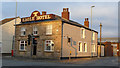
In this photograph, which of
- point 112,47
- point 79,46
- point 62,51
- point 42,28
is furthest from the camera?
point 112,47

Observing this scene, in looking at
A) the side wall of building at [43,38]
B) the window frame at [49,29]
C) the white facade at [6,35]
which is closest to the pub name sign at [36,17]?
the side wall of building at [43,38]

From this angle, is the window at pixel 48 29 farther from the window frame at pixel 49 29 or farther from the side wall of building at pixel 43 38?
the side wall of building at pixel 43 38

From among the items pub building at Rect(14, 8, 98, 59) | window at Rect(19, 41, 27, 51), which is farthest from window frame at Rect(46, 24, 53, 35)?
window at Rect(19, 41, 27, 51)

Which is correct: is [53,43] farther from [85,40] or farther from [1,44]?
[1,44]

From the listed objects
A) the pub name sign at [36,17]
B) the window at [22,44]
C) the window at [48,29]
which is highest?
the pub name sign at [36,17]

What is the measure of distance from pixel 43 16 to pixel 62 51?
295 inches

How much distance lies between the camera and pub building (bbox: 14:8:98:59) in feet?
86.6

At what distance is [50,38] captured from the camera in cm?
2716

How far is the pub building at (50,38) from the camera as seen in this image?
2641 cm

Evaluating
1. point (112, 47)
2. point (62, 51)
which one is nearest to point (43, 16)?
point (62, 51)

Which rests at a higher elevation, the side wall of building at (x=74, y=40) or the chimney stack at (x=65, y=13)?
the chimney stack at (x=65, y=13)

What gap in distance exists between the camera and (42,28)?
28484 mm

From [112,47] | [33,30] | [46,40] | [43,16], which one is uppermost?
[43,16]

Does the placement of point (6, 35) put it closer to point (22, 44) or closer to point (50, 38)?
point (22, 44)
